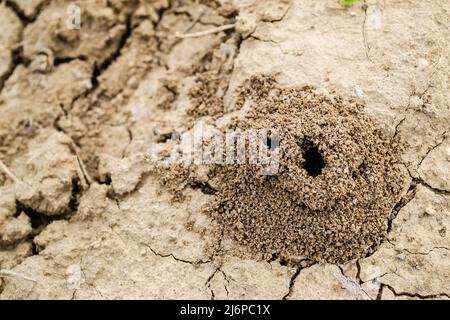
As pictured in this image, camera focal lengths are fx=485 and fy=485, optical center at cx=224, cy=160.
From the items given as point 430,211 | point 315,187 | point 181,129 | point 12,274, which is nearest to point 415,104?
point 430,211

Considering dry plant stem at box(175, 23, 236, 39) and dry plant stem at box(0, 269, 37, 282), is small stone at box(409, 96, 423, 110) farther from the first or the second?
dry plant stem at box(0, 269, 37, 282)

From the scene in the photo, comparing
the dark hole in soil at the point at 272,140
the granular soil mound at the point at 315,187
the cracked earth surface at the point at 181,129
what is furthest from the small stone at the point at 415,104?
the dark hole in soil at the point at 272,140

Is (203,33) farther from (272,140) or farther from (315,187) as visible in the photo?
(315,187)

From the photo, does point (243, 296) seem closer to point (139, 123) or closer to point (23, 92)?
point (139, 123)

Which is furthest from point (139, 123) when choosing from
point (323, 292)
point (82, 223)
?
point (323, 292)

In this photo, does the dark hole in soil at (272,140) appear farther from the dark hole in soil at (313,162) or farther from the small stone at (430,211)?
the small stone at (430,211)
